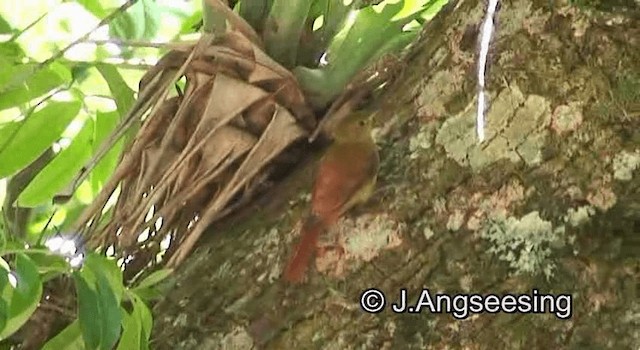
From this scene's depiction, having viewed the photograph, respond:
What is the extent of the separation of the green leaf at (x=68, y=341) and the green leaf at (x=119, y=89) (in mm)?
231

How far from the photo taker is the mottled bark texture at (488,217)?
0.75 m

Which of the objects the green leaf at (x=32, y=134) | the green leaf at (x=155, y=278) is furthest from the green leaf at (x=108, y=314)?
the green leaf at (x=32, y=134)

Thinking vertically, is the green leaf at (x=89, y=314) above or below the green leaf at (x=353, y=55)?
above

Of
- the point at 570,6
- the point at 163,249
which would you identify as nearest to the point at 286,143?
the point at 163,249

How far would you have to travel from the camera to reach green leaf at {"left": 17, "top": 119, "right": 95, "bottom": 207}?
98cm

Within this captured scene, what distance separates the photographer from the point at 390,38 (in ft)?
3.08

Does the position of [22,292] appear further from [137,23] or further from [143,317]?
[137,23]

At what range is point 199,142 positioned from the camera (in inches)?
35.8

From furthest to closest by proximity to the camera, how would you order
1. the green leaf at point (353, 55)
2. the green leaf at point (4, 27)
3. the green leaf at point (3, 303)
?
the green leaf at point (4, 27)
the green leaf at point (353, 55)
the green leaf at point (3, 303)

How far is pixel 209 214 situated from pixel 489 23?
29cm

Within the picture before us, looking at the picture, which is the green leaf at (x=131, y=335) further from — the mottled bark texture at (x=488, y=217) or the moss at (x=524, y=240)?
the moss at (x=524, y=240)

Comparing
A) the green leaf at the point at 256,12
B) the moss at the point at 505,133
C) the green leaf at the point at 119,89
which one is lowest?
the moss at the point at 505,133

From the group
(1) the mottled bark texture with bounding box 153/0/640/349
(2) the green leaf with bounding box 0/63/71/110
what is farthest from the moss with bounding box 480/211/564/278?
(2) the green leaf with bounding box 0/63/71/110

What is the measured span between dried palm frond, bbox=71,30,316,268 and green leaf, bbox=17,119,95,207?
5 centimetres
